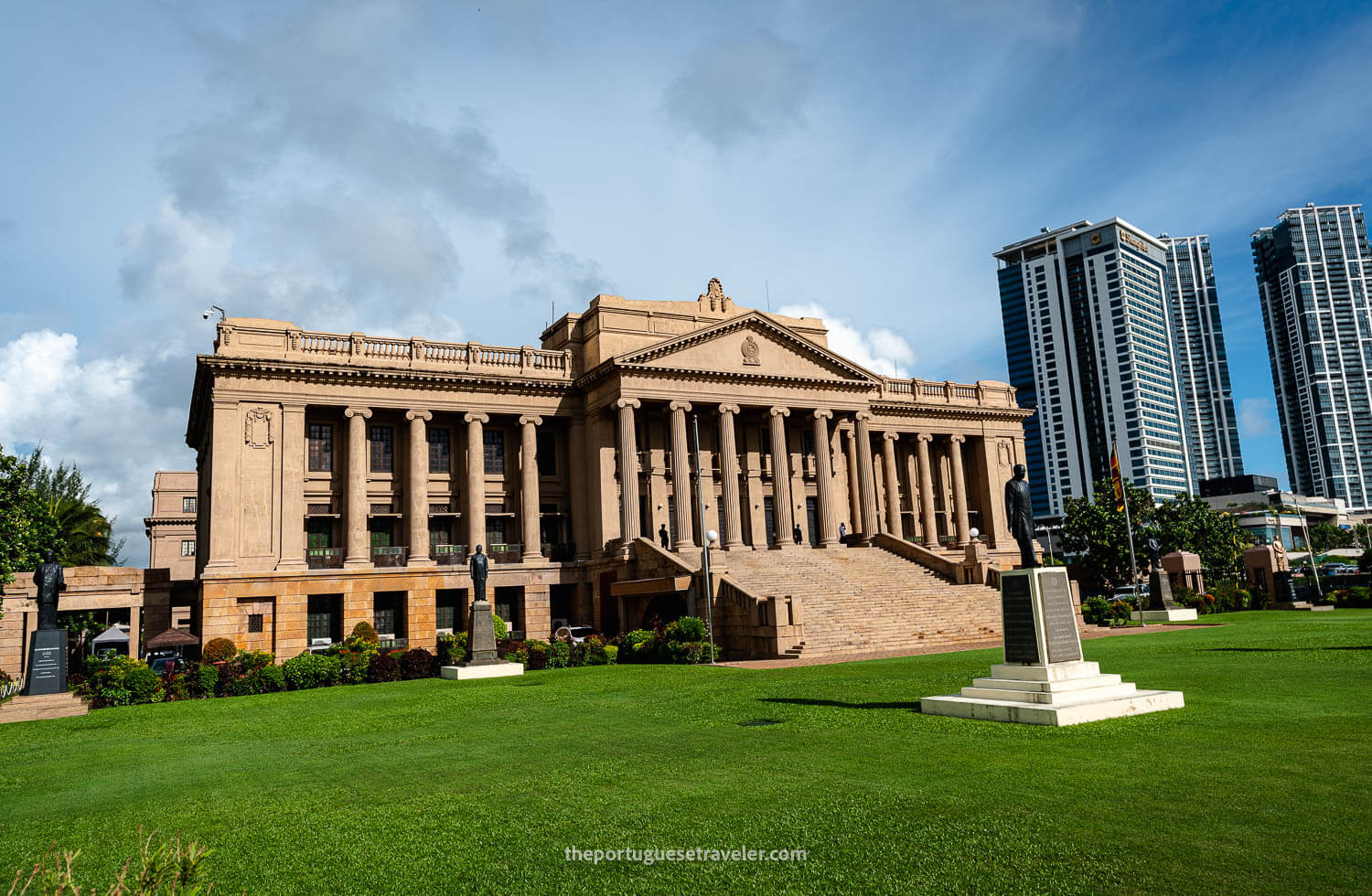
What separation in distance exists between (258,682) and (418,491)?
52.3 ft

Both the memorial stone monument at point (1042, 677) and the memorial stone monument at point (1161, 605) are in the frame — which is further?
the memorial stone monument at point (1161, 605)

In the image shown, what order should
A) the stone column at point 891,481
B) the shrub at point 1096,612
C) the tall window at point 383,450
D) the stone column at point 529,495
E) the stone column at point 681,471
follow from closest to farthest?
the shrub at point 1096,612 < the stone column at point 681,471 < the tall window at point 383,450 < the stone column at point 529,495 < the stone column at point 891,481

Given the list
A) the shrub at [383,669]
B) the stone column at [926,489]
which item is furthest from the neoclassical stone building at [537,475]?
the shrub at [383,669]

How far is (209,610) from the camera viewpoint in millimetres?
39312

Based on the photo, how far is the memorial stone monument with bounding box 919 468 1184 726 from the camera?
45.8 ft

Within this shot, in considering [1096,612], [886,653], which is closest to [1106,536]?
[1096,612]

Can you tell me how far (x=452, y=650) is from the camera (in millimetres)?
32406

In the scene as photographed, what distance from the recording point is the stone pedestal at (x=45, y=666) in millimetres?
24312

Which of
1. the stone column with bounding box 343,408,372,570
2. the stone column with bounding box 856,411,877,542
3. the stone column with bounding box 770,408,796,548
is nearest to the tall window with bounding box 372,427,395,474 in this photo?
the stone column with bounding box 343,408,372,570

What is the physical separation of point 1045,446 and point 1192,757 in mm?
197336

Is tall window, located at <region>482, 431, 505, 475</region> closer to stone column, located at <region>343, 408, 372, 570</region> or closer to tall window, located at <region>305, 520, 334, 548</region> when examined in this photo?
stone column, located at <region>343, 408, 372, 570</region>

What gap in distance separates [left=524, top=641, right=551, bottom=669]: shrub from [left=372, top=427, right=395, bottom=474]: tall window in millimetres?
16375

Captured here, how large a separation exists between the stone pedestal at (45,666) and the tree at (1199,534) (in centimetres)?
6238

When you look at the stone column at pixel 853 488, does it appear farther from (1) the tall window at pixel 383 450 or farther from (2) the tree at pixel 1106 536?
(1) the tall window at pixel 383 450
